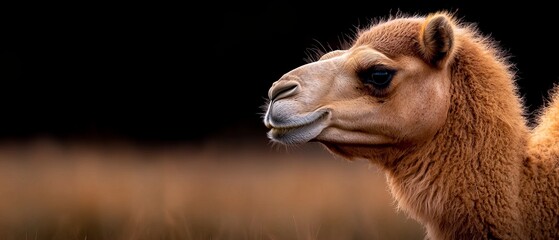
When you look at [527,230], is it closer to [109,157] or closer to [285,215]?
[285,215]

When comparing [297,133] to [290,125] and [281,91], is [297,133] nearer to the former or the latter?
[290,125]

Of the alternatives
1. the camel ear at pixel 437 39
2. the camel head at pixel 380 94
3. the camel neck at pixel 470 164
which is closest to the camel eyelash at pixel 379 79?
the camel head at pixel 380 94

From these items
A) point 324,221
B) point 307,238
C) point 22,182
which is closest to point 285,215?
point 324,221

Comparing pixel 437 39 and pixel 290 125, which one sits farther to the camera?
pixel 437 39

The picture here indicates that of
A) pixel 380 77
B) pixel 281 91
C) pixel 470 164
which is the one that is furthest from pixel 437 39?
pixel 281 91

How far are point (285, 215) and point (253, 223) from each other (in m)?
0.47

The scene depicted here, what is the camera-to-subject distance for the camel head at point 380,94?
3801 mm

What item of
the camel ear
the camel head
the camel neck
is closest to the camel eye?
A: the camel head

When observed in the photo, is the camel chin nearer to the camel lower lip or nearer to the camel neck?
the camel lower lip

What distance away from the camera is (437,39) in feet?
12.7

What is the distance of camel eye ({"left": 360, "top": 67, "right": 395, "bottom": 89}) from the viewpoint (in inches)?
151

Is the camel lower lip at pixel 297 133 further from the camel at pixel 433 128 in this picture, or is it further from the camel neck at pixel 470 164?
the camel neck at pixel 470 164

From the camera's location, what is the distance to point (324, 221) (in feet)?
19.3

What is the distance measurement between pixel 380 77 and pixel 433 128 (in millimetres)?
315
